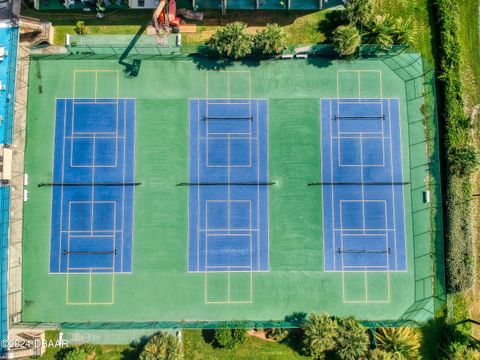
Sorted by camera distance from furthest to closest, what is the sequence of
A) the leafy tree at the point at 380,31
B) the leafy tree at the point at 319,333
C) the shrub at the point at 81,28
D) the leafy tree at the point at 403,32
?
1. the shrub at the point at 81,28
2. the leafy tree at the point at 403,32
3. the leafy tree at the point at 380,31
4. the leafy tree at the point at 319,333

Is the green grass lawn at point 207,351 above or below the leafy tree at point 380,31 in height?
below

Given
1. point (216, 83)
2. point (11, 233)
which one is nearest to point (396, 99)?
point (216, 83)

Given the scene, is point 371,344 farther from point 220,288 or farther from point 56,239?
point 56,239

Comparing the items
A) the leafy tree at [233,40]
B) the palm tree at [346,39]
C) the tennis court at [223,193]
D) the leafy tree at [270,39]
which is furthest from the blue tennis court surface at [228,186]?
the palm tree at [346,39]

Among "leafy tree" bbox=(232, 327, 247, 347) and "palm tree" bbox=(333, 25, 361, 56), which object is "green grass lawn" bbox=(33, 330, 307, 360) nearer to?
"leafy tree" bbox=(232, 327, 247, 347)

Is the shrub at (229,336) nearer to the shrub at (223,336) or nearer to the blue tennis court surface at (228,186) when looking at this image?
the shrub at (223,336)

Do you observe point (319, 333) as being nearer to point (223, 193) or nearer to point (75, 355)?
point (223, 193)

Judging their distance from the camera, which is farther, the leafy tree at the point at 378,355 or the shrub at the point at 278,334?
the shrub at the point at 278,334
